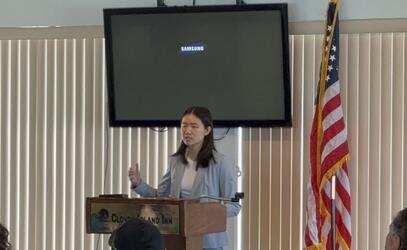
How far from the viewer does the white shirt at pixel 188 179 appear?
3.89 m

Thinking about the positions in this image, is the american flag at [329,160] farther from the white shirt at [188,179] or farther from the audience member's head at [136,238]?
the audience member's head at [136,238]

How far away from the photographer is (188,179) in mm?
3912

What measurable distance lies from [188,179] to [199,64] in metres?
1.05

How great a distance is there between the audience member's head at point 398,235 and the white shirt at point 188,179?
187 centimetres

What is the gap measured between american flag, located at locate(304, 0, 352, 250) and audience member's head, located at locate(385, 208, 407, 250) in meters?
2.30

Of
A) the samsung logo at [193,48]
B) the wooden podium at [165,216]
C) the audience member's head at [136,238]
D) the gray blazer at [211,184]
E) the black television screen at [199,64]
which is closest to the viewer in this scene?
the audience member's head at [136,238]

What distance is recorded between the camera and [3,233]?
2104 millimetres

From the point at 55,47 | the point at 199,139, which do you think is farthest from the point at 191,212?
the point at 55,47

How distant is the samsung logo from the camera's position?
4.70 meters

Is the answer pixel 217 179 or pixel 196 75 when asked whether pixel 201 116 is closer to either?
pixel 217 179

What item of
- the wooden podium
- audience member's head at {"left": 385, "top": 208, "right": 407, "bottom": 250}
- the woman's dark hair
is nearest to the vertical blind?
the woman's dark hair

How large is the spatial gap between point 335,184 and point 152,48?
1420 millimetres

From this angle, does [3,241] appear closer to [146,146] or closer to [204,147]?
[204,147]

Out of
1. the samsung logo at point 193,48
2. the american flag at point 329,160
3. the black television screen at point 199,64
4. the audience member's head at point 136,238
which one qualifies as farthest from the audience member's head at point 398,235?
the samsung logo at point 193,48
